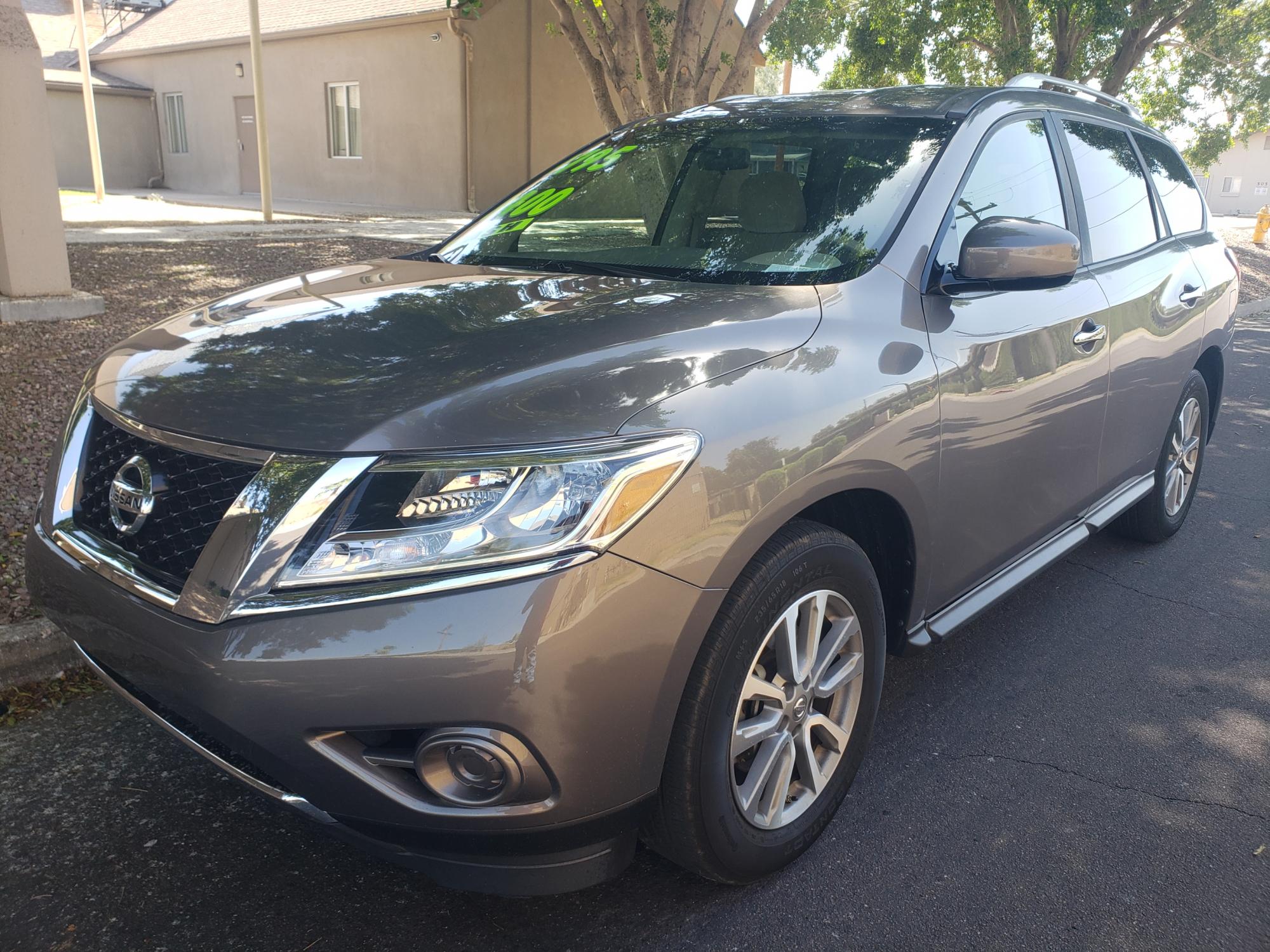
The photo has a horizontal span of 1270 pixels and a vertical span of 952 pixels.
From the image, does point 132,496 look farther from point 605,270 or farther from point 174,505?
point 605,270

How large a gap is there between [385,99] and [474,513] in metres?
21.1

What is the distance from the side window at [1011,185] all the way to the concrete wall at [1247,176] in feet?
202

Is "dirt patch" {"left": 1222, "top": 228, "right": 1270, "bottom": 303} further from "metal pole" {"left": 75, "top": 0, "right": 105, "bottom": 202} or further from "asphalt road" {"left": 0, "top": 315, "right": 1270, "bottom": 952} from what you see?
"metal pole" {"left": 75, "top": 0, "right": 105, "bottom": 202}

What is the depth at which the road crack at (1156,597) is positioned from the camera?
159 inches

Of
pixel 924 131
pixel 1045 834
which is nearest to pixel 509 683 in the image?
pixel 1045 834

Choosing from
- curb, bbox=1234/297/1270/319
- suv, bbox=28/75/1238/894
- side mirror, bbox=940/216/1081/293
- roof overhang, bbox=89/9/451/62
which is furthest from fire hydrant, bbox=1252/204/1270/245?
side mirror, bbox=940/216/1081/293

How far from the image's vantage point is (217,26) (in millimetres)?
25094

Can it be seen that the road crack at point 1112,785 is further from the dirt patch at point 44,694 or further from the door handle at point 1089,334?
the dirt patch at point 44,694

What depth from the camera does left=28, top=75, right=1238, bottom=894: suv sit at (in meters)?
1.78

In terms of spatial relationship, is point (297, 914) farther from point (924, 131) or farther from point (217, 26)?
point (217, 26)

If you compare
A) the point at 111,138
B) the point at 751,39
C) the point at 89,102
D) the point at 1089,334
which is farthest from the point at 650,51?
the point at 111,138

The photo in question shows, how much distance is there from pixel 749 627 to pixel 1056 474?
1.69 meters

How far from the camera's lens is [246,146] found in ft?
80.5

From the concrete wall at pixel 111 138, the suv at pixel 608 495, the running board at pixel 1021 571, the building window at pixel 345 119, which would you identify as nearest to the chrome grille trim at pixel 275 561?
the suv at pixel 608 495
